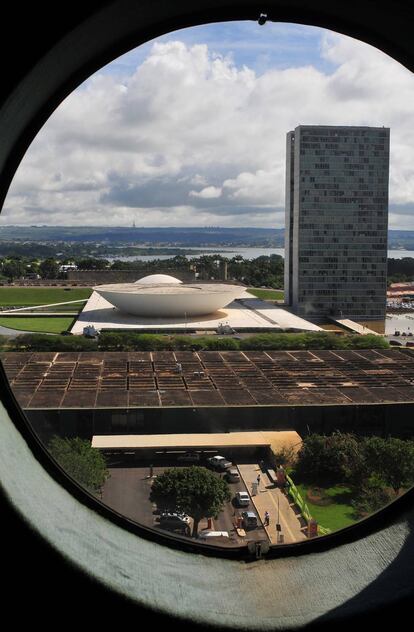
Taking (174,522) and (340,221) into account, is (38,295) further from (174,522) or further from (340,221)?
(174,522)

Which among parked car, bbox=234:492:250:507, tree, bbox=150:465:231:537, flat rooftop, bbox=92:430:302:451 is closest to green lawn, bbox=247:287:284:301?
flat rooftop, bbox=92:430:302:451

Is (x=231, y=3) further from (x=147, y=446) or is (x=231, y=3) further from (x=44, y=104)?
(x=147, y=446)

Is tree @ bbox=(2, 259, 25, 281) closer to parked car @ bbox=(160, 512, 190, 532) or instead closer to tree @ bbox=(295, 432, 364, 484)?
tree @ bbox=(295, 432, 364, 484)

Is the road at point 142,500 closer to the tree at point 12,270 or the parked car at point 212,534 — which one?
the parked car at point 212,534

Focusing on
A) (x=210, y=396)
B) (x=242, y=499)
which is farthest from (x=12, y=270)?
(x=242, y=499)

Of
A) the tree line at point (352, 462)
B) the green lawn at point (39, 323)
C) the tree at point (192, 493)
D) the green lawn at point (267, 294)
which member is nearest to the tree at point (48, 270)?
the green lawn at point (267, 294)

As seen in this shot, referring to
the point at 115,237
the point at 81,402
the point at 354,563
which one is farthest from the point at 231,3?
the point at 115,237
